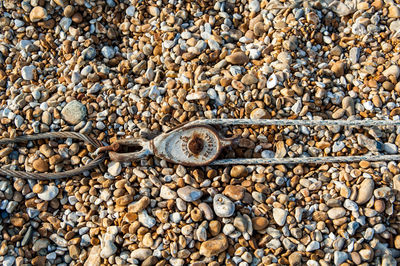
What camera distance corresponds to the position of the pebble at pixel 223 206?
1935 millimetres

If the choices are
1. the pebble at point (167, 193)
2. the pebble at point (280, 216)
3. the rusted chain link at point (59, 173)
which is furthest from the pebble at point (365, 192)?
the rusted chain link at point (59, 173)

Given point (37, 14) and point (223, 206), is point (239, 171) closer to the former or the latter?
point (223, 206)

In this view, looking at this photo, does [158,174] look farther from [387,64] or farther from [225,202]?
[387,64]

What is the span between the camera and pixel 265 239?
1936mm

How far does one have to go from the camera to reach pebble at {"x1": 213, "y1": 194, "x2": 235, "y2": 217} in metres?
1.94

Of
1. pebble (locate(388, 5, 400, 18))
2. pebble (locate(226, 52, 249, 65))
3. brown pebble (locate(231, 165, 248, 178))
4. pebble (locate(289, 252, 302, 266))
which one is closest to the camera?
pebble (locate(289, 252, 302, 266))

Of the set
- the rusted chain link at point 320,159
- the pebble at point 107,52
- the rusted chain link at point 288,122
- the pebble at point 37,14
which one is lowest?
the rusted chain link at point 320,159

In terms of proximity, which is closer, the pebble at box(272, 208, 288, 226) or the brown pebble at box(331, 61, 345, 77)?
the pebble at box(272, 208, 288, 226)

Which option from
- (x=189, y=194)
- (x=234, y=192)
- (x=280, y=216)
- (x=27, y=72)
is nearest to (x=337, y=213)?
(x=280, y=216)

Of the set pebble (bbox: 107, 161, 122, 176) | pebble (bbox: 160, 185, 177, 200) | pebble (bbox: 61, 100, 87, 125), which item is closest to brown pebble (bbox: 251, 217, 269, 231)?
pebble (bbox: 160, 185, 177, 200)

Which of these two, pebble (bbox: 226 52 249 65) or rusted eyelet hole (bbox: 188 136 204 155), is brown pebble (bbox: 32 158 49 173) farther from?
pebble (bbox: 226 52 249 65)

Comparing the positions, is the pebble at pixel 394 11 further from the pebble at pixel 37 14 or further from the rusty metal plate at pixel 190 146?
the pebble at pixel 37 14

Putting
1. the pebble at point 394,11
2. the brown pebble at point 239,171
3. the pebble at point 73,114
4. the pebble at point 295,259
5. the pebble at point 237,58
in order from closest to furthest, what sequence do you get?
the pebble at point 295,259 → the brown pebble at point 239,171 → the pebble at point 73,114 → the pebble at point 237,58 → the pebble at point 394,11

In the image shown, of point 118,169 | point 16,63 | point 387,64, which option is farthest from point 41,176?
point 387,64
